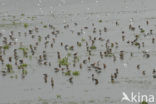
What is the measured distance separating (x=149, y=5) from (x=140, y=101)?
28.4 metres

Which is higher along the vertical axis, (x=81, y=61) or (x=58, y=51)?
(x=58, y=51)

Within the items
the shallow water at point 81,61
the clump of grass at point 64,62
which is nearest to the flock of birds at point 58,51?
the clump of grass at point 64,62

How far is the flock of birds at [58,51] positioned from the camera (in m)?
20.6

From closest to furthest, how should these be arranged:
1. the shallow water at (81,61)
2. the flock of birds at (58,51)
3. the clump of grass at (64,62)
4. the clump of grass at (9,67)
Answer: the shallow water at (81,61)
the flock of birds at (58,51)
the clump of grass at (9,67)
the clump of grass at (64,62)

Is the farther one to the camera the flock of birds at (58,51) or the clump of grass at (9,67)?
the clump of grass at (9,67)

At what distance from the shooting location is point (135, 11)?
40375mm

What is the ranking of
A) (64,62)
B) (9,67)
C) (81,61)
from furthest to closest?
1. (81,61)
2. (64,62)
3. (9,67)

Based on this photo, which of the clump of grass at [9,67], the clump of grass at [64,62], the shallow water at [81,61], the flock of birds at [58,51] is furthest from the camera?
the clump of grass at [64,62]

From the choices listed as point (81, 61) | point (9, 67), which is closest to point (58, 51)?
point (81, 61)

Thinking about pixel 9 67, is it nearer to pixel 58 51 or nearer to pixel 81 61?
pixel 81 61

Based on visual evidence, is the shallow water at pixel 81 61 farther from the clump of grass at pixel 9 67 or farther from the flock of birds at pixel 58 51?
the clump of grass at pixel 9 67

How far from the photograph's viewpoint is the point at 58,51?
24.5 meters

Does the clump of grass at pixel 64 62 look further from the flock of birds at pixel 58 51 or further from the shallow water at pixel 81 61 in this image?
the shallow water at pixel 81 61

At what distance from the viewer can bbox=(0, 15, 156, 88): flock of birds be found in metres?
20.6
